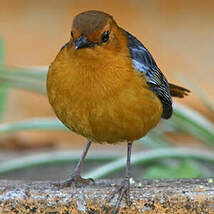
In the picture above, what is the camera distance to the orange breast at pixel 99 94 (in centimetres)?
345

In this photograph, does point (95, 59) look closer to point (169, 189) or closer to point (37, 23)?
point (169, 189)

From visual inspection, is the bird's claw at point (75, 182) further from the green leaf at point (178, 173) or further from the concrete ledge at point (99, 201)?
the green leaf at point (178, 173)

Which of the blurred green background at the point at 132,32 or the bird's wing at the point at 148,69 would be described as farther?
the blurred green background at the point at 132,32

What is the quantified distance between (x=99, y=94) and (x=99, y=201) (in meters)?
0.55

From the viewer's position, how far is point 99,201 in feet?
11.1

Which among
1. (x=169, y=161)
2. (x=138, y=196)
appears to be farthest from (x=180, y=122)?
(x=138, y=196)

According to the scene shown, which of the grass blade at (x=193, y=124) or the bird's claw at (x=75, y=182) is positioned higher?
the grass blade at (x=193, y=124)

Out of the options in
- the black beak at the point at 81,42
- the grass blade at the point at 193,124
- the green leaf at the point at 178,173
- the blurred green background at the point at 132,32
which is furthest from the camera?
the blurred green background at the point at 132,32

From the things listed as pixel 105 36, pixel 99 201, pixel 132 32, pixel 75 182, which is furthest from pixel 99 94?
pixel 132 32

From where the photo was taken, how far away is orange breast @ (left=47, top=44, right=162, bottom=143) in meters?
3.45

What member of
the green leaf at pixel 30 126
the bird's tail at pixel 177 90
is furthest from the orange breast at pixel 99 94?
the green leaf at pixel 30 126

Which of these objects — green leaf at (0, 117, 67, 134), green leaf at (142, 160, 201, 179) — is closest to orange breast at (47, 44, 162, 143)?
green leaf at (142, 160, 201, 179)

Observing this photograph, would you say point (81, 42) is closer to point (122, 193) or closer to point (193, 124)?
point (122, 193)

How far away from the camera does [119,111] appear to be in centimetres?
348
